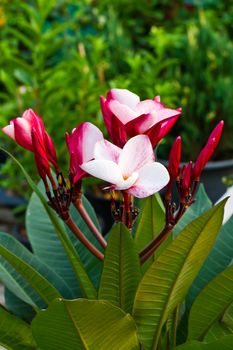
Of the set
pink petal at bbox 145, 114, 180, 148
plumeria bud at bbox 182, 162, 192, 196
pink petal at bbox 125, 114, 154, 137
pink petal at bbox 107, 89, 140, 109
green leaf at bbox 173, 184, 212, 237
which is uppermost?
pink petal at bbox 107, 89, 140, 109

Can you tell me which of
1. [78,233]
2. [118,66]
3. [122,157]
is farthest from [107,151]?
[118,66]

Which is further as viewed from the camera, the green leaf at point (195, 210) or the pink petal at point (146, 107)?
the green leaf at point (195, 210)

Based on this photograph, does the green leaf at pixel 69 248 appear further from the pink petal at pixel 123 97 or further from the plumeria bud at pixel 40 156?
the pink petal at pixel 123 97

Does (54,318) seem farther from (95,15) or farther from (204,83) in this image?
(95,15)

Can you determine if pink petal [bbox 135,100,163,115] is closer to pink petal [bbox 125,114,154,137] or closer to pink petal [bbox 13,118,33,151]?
pink petal [bbox 125,114,154,137]

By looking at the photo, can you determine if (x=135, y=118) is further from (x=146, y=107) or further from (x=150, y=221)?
(x=150, y=221)

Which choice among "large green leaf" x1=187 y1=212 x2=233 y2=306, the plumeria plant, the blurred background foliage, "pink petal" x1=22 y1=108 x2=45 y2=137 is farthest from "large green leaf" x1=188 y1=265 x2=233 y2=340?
the blurred background foliage

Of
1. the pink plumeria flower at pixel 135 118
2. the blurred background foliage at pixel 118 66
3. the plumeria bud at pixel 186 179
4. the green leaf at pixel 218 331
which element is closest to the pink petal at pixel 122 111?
the pink plumeria flower at pixel 135 118
